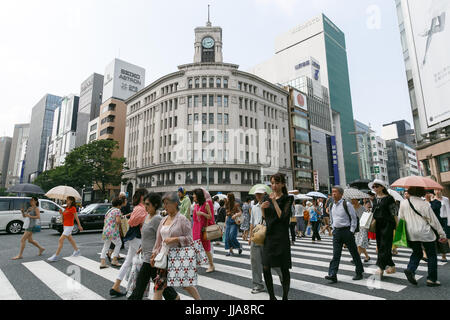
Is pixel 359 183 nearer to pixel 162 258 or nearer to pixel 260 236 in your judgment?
pixel 260 236

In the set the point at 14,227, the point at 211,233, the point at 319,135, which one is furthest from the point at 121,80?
the point at 211,233

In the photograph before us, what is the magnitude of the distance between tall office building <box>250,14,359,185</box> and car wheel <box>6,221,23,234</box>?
71671 mm

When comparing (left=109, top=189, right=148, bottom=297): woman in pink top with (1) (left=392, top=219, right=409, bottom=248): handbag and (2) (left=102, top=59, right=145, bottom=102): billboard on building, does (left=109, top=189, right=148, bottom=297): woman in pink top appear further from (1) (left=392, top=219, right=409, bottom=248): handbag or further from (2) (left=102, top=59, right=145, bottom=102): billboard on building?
(2) (left=102, top=59, right=145, bottom=102): billboard on building

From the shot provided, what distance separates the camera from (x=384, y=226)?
521 centimetres

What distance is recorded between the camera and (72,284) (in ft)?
16.1

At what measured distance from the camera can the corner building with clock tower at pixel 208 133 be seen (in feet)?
135

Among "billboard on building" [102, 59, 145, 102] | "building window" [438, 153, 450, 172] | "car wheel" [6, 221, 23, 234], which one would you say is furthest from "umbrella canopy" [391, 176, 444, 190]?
"billboard on building" [102, 59, 145, 102]

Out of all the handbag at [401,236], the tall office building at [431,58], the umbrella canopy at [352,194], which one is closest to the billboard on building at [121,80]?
the tall office building at [431,58]

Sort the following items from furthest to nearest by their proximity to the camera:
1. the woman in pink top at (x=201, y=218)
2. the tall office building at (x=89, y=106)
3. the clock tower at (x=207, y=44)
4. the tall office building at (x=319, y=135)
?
the tall office building at (x=89, y=106), the tall office building at (x=319, y=135), the clock tower at (x=207, y=44), the woman in pink top at (x=201, y=218)

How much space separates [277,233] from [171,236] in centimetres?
142

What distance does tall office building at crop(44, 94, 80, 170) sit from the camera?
274ft

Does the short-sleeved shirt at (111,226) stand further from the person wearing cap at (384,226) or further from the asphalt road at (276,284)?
the person wearing cap at (384,226)

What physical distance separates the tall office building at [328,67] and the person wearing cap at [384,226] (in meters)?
73.2

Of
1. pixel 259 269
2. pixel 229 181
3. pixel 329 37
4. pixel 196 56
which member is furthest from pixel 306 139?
pixel 259 269
